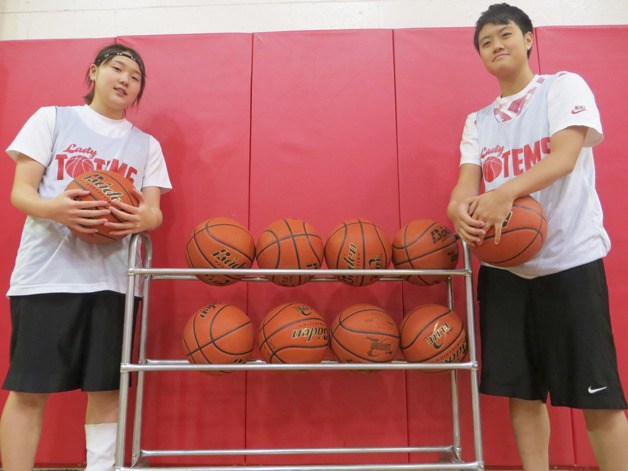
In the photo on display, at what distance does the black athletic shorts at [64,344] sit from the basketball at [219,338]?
25 centimetres

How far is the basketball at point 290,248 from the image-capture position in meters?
1.38

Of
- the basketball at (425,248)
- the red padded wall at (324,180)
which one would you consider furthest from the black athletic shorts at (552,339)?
the red padded wall at (324,180)

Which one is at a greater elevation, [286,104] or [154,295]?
[286,104]

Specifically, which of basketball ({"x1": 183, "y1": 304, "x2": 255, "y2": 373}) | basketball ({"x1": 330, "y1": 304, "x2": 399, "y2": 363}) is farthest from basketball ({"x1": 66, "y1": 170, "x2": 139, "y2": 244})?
basketball ({"x1": 330, "y1": 304, "x2": 399, "y2": 363})

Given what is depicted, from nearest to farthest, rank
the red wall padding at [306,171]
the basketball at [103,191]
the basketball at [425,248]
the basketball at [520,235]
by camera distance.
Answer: the basketball at [520,235] < the basketball at [103,191] < the basketball at [425,248] < the red wall padding at [306,171]

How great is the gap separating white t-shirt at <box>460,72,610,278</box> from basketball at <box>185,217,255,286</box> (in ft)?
2.67

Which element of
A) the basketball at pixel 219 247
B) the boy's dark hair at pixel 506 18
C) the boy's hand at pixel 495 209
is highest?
the boy's dark hair at pixel 506 18

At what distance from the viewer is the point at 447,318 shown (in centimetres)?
138

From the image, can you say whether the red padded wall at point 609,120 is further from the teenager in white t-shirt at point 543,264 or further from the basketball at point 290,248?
the basketball at point 290,248

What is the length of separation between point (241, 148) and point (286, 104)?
27 centimetres

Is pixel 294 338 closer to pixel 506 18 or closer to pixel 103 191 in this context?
pixel 103 191

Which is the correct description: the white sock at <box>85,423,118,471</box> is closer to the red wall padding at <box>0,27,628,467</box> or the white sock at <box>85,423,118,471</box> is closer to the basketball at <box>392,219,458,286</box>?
the red wall padding at <box>0,27,628,467</box>

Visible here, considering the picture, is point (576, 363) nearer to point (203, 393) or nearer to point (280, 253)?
point (280, 253)

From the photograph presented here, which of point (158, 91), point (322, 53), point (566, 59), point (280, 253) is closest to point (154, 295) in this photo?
point (280, 253)
